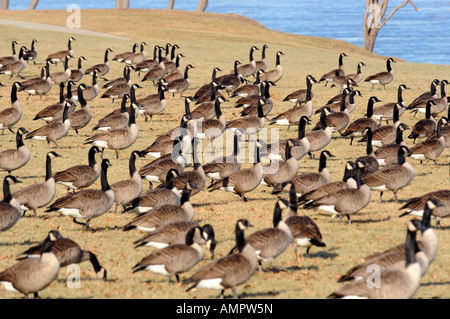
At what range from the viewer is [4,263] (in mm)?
12844

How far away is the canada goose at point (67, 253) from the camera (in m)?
11.5

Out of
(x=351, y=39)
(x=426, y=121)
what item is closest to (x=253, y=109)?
(x=426, y=121)

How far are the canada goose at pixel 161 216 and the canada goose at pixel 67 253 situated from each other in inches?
61.6

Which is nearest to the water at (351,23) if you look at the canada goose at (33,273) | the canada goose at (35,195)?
the canada goose at (35,195)

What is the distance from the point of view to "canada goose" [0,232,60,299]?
10469 millimetres

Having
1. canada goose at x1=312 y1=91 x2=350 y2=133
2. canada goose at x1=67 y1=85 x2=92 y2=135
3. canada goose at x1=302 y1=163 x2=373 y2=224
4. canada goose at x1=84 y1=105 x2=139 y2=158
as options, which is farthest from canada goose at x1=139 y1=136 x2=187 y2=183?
canada goose at x1=312 y1=91 x2=350 y2=133

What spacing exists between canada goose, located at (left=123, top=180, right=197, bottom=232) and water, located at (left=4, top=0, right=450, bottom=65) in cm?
5178

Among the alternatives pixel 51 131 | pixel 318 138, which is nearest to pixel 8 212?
pixel 51 131

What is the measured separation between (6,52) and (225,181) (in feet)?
110

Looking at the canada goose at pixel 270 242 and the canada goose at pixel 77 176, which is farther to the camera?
the canada goose at pixel 77 176

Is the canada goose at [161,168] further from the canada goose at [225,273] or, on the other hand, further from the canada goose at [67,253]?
the canada goose at [225,273]

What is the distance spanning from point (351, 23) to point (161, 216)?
134 meters

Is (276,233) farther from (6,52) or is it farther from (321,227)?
(6,52)

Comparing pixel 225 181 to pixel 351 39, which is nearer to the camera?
pixel 225 181
